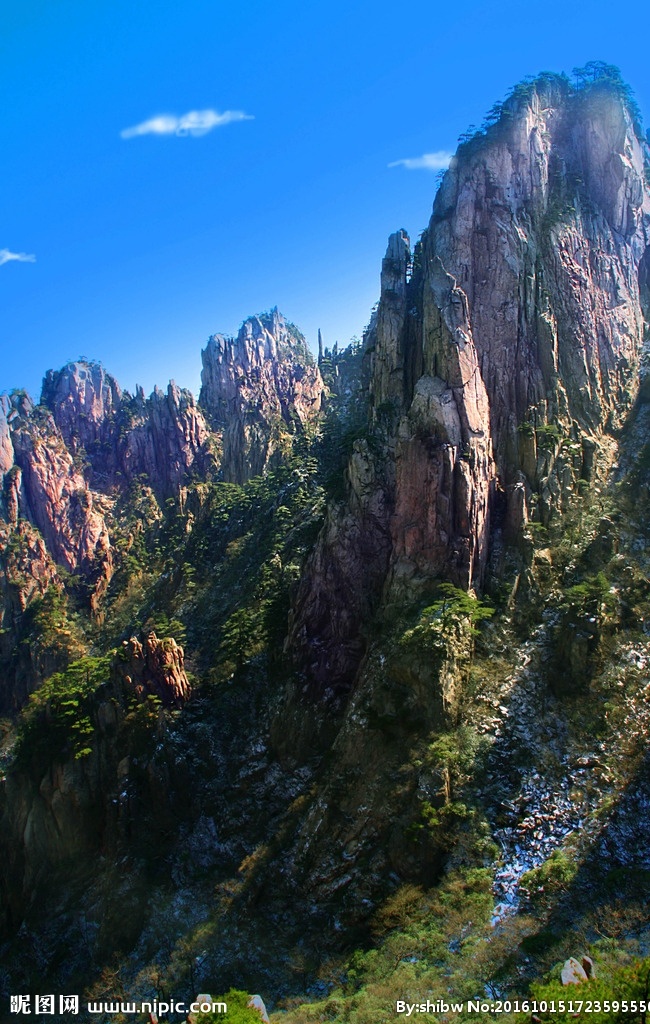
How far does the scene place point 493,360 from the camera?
3850 cm

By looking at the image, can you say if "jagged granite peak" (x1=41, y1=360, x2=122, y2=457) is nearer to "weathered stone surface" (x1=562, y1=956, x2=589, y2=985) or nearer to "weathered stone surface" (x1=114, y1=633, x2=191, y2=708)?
"weathered stone surface" (x1=114, y1=633, x2=191, y2=708)

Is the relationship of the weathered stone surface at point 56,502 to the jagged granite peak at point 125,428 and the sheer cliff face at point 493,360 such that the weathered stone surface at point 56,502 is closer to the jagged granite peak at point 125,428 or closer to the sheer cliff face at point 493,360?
the jagged granite peak at point 125,428

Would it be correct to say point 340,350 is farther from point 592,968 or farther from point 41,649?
point 592,968

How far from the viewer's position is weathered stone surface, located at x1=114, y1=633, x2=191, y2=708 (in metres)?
36.6

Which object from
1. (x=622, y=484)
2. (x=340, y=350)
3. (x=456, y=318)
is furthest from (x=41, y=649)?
(x=340, y=350)

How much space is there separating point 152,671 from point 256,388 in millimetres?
64478

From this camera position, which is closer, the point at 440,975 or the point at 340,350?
the point at 440,975

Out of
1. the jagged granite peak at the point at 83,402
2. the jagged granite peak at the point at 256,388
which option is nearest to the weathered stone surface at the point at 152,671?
the jagged granite peak at the point at 256,388

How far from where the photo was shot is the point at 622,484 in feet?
121

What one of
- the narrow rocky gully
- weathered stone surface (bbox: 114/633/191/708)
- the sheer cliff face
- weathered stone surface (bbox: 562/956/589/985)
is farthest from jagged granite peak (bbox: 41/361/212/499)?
weathered stone surface (bbox: 562/956/589/985)

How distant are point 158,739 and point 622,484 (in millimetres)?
29548

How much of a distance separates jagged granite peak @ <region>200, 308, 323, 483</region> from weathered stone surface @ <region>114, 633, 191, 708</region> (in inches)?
1647

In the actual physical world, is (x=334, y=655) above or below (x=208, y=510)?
below

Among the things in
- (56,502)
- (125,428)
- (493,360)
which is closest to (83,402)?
(125,428)
